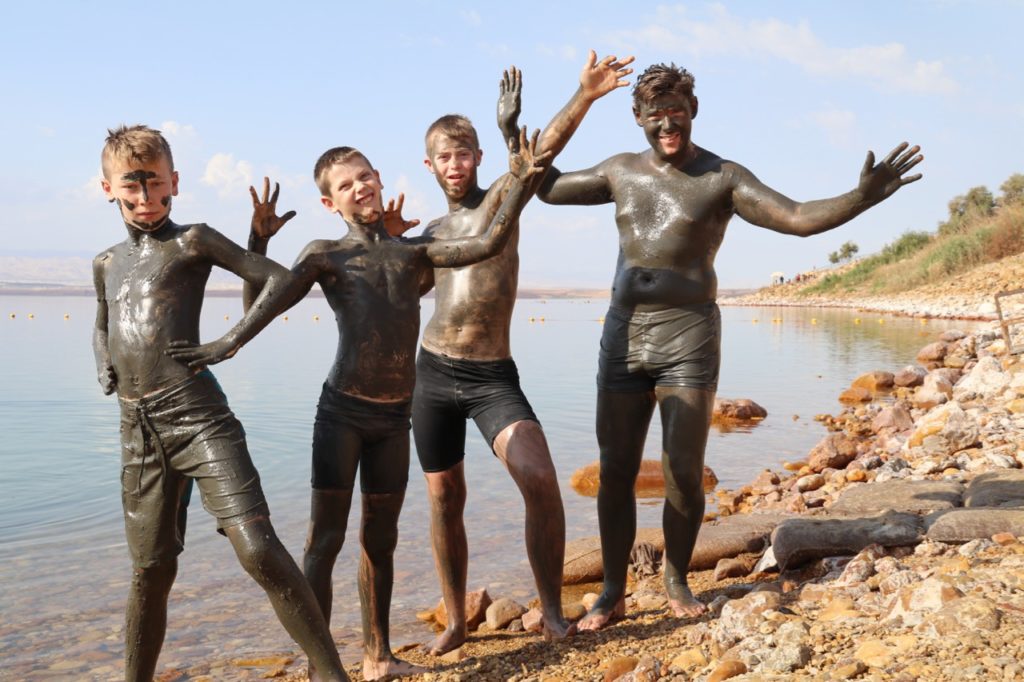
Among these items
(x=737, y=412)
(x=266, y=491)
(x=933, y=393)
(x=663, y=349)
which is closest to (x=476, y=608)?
(x=663, y=349)

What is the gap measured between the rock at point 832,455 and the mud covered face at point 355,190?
6.98 metres

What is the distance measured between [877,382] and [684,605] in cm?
1255

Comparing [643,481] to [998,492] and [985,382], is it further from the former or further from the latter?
[985,382]

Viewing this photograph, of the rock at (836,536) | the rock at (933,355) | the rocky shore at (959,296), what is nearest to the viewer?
the rock at (836,536)

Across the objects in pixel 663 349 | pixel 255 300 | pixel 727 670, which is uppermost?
pixel 255 300

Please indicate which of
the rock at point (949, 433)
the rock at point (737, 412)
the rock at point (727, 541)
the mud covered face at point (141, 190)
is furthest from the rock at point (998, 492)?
the rock at point (737, 412)

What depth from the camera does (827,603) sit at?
461cm

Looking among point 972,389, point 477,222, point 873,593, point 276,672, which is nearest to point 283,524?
point 276,672

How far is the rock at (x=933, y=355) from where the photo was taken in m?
18.3

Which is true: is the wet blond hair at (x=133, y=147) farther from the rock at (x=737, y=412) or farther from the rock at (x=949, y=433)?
the rock at (x=737, y=412)

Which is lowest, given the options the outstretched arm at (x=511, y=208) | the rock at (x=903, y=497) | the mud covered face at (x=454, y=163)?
the rock at (x=903, y=497)

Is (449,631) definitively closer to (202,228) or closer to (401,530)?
(202,228)

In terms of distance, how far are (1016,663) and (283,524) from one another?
21.4ft

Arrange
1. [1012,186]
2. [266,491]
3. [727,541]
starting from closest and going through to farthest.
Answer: [727,541], [266,491], [1012,186]
